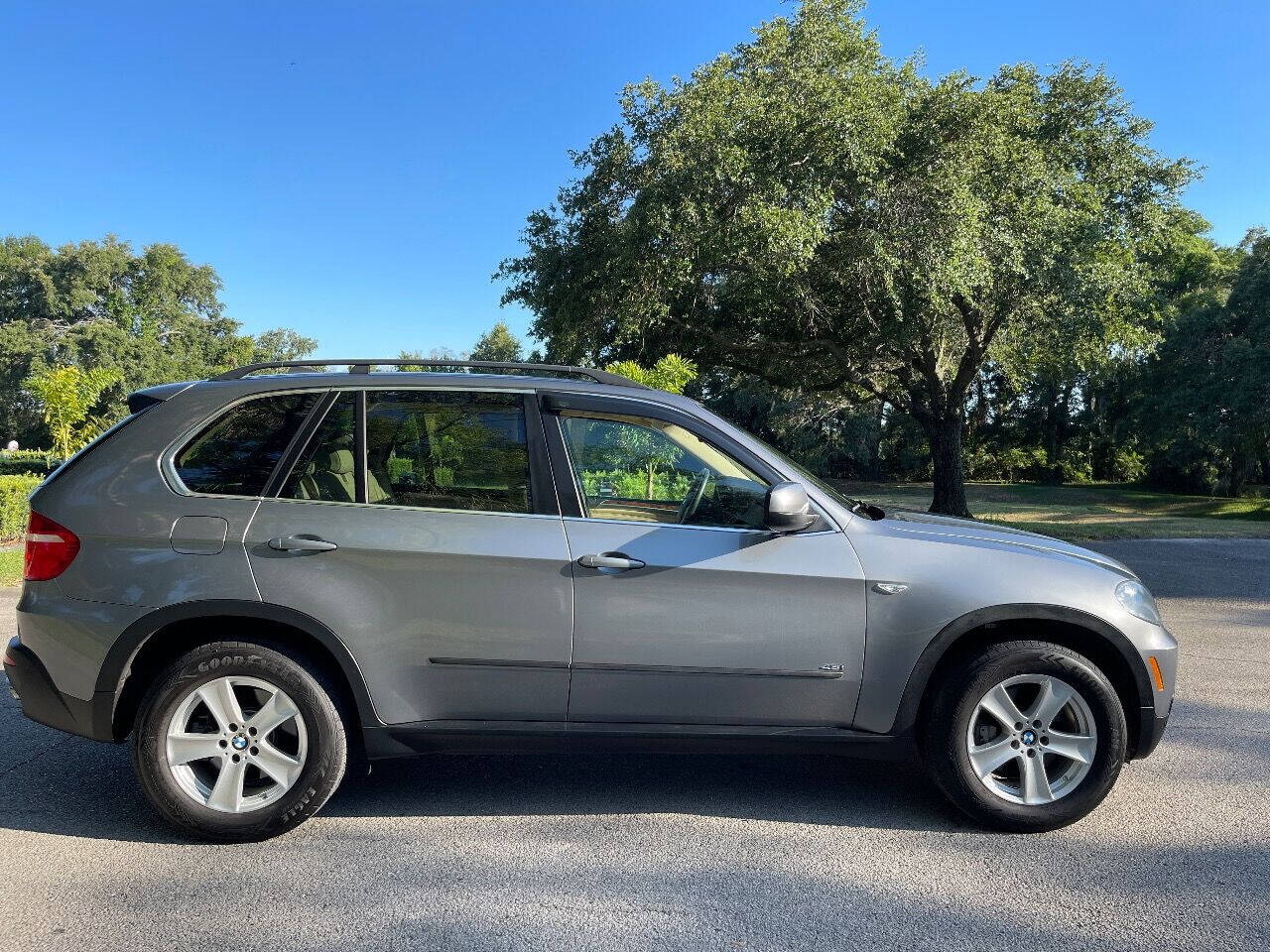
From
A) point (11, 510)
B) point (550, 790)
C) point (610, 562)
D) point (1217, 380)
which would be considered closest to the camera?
point (610, 562)

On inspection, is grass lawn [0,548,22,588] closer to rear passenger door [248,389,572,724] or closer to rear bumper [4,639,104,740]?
rear bumper [4,639,104,740]

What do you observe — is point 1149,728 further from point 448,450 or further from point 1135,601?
point 448,450

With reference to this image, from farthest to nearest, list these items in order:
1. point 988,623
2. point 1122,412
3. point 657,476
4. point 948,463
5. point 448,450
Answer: point 1122,412, point 948,463, point 657,476, point 448,450, point 988,623

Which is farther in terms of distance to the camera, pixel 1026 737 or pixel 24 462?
pixel 24 462

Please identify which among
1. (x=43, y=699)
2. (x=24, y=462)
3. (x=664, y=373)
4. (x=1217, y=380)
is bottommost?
(x=43, y=699)

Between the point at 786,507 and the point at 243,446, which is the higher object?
the point at 243,446

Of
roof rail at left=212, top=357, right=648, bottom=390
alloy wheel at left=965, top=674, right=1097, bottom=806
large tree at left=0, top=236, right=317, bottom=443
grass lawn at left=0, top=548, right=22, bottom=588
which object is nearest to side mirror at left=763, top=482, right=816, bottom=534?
roof rail at left=212, top=357, right=648, bottom=390

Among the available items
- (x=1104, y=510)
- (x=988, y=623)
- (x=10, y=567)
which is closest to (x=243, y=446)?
(x=988, y=623)

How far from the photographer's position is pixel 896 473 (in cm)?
4947

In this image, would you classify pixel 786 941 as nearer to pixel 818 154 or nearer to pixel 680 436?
pixel 680 436

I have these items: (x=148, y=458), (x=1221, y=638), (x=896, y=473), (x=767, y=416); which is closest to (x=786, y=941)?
(x=148, y=458)

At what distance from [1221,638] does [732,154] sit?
9.49 meters

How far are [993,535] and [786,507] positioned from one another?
3.49ft

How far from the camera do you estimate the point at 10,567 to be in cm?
1003
